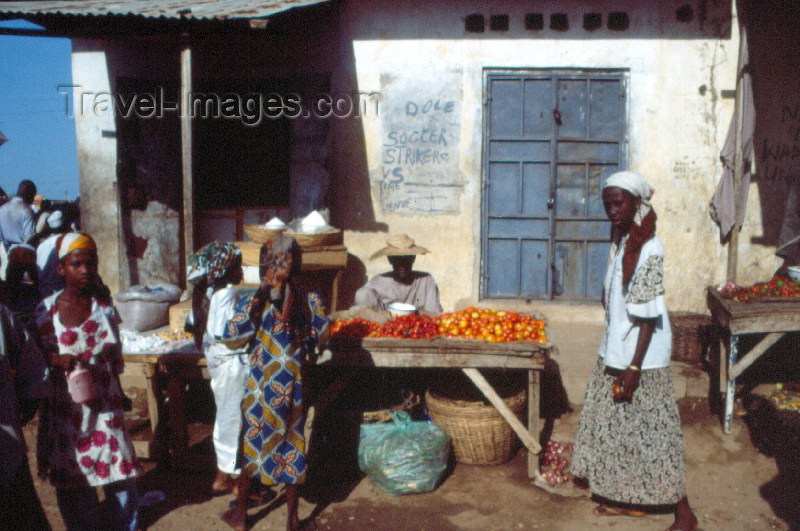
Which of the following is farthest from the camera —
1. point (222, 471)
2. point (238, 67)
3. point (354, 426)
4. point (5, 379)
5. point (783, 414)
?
point (238, 67)

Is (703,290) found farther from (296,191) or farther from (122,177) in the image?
(122,177)

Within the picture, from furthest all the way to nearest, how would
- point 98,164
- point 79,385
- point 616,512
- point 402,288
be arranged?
point 98,164
point 402,288
point 616,512
point 79,385

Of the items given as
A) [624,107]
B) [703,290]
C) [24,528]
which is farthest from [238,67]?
[24,528]

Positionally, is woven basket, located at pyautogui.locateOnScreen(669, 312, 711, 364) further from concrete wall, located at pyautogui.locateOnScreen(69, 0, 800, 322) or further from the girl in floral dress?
the girl in floral dress

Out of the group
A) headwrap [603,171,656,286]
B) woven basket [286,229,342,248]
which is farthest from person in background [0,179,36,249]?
headwrap [603,171,656,286]

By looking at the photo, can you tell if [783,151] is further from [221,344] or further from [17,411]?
[17,411]

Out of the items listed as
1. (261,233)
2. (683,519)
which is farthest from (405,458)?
(261,233)

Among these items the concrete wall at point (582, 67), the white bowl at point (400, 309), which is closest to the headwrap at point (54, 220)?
the concrete wall at point (582, 67)

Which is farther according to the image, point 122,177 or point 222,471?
point 122,177

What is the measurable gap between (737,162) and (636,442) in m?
4.12

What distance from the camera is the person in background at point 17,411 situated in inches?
117

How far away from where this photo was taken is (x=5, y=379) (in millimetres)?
3008

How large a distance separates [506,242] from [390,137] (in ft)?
5.70

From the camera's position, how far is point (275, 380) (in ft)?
13.8
